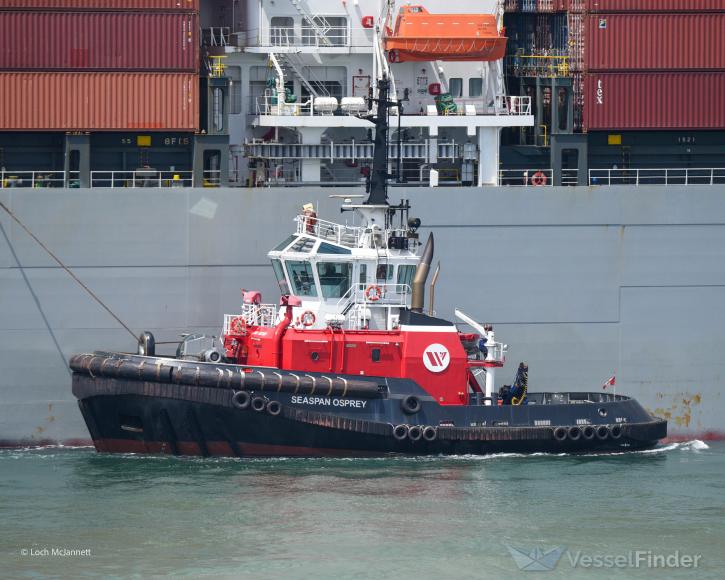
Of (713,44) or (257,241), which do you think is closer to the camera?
(257,241)

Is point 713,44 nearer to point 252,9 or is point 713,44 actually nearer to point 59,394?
point 252,9

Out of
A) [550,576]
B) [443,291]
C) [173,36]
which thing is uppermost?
[173,36]

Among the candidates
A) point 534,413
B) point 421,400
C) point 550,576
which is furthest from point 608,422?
point 550,576

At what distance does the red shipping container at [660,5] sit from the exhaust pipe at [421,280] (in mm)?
5333

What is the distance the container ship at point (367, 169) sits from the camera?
728 inches

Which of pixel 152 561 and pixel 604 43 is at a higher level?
pixel 604 43

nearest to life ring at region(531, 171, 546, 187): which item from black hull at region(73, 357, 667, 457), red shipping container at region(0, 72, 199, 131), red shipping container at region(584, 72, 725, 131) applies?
red shipping container at region(584, 72, 725, 131)

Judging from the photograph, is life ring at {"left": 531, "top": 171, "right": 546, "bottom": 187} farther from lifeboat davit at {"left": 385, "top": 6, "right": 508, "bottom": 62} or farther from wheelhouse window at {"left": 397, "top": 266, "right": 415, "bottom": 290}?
wheelhouse window at {"left": 397, "top": 266, "right": 415, "bottom": 290}

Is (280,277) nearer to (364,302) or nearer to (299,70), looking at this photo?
(364,302)

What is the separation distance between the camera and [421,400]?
56.0 ft

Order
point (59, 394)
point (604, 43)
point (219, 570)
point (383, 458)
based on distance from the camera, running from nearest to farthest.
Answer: point (219, 570) → point (383, 458) → point (59, 394) → point (604, 43)

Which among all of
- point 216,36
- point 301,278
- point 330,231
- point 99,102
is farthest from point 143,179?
point 301,278

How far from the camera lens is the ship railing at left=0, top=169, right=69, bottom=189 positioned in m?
19.4

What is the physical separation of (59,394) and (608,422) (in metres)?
7.52
